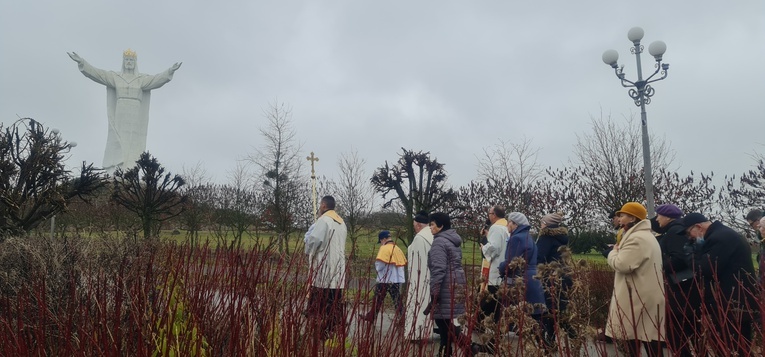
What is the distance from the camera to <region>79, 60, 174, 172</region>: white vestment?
4322 centimetres

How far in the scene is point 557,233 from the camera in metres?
6.04

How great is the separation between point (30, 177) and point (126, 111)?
130ft

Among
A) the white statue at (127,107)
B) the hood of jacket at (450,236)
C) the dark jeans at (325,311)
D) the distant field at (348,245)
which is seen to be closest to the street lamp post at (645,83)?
the distant field at (348,245)

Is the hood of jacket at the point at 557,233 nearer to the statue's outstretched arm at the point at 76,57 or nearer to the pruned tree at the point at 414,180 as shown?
the pruned tree at the point at 414,180

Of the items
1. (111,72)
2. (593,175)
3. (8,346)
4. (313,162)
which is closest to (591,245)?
(593,175)

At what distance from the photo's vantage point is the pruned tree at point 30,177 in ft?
24.4

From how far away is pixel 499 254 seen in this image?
20.1 feet

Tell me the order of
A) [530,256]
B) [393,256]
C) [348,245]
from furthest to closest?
[348,245], [393,256], [530,256]

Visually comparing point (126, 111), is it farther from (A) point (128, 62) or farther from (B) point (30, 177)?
(B) point (30, 177)

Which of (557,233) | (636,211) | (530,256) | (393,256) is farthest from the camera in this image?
(393,256)

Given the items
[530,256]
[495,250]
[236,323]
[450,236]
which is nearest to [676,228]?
[530,256]

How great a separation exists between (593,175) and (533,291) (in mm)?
13617

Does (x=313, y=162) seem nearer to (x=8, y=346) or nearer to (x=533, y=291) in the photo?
(x=533, y=291)

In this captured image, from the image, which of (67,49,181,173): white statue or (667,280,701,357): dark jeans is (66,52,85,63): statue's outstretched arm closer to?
(67,49,181,173): white statue
